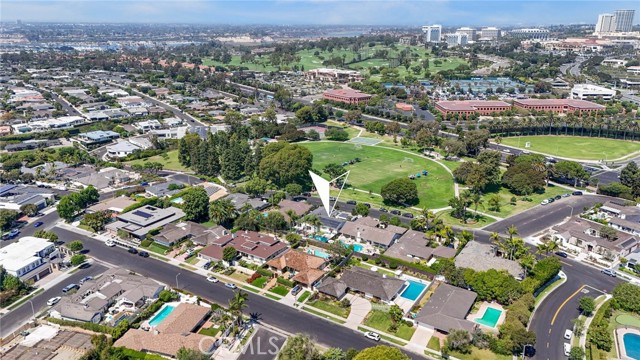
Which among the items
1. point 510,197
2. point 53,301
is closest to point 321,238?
point 53,301

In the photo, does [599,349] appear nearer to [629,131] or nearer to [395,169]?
[395,169]

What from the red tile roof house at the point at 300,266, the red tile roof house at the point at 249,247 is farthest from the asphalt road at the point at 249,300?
the red tile roof house at the point at 300,266

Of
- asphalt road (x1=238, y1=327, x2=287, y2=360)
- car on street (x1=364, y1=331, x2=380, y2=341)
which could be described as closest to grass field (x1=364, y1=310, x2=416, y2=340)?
car on street (x1=364, y1=331, x2=380, y2=341)

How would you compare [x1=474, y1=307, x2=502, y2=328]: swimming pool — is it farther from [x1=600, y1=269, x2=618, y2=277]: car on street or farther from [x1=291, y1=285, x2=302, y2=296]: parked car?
[x1=291, y1=285, x2=302, y2=296]: parked car

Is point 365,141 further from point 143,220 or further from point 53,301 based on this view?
point 53,301

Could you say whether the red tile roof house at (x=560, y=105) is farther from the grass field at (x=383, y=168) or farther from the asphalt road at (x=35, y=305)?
the asphalt road at (x=35, y=305)

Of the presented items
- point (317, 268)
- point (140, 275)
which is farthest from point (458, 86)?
point (140, 275)
